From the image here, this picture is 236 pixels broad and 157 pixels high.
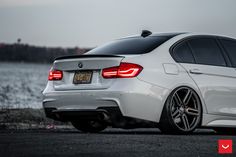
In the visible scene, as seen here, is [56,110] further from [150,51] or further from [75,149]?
[75,149]

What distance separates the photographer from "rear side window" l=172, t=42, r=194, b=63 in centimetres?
1006

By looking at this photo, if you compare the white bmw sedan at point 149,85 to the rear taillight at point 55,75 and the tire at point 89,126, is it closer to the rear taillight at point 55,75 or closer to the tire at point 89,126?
the rear taillight at point 55,75

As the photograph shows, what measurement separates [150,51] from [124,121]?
1.16 metres

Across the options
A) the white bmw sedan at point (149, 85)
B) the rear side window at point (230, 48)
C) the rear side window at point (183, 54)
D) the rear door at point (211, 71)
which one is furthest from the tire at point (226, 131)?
the rear side window at point (183, 54)

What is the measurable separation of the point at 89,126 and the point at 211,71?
7.40 ft

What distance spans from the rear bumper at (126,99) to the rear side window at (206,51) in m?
1.12

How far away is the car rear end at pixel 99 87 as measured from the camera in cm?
927

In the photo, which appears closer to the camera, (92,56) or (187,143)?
(187,143)

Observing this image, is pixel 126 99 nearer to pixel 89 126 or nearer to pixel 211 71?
pixel 211 71

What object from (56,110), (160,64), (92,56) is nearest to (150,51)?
(160,64)

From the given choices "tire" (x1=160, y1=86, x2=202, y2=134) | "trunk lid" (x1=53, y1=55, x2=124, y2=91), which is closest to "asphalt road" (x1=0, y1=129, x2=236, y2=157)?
"tire" (x1=160, y1=86, x2=202, y2=134)

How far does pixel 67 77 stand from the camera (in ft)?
32.1

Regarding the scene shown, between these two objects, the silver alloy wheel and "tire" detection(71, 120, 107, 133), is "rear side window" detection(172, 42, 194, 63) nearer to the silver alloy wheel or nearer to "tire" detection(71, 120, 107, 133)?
the silver alloy wheel

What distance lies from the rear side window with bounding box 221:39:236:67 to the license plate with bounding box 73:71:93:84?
2692 millimetres
